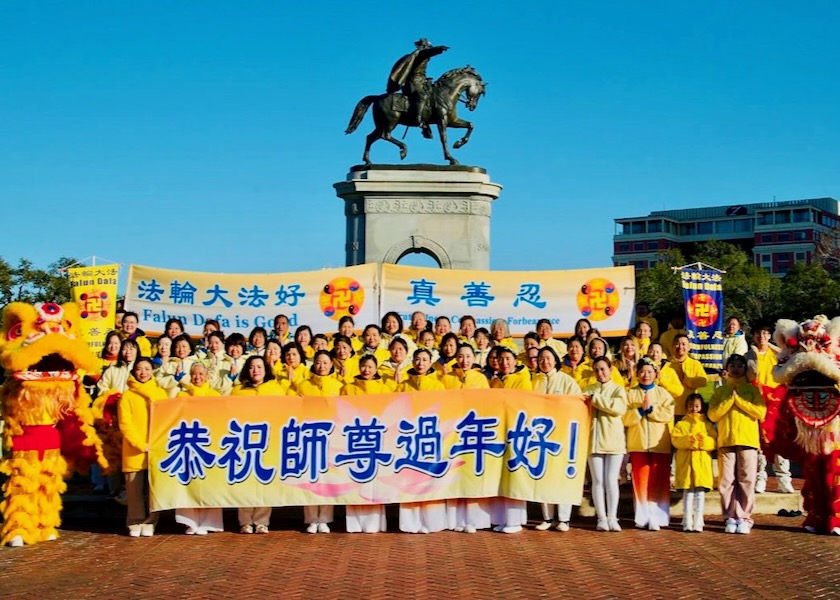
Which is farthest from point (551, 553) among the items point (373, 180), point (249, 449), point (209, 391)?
point (373, 180)

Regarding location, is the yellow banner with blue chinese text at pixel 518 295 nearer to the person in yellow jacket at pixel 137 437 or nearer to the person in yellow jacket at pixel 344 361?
the person in yellow jacket at pixel 344 361

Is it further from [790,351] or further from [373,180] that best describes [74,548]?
[373,180]

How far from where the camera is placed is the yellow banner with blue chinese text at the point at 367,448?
30.5ft

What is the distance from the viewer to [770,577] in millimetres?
7785

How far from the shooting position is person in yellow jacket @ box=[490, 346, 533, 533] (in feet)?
31.1

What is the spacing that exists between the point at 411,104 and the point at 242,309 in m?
7.15

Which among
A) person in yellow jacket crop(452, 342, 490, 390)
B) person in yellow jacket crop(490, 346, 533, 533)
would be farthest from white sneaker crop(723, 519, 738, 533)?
person in yellow jacket crop(452, 342, 490, 390)

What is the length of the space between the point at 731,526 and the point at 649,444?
106 cm

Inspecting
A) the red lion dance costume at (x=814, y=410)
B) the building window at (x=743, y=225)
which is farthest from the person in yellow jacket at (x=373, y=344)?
the building window at (x=743, y=225)

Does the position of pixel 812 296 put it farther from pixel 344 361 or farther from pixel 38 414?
pixel 38 414

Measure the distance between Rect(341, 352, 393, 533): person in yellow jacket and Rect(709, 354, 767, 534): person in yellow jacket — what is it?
3.23 m

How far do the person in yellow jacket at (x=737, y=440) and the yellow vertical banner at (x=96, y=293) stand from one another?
7.89 m

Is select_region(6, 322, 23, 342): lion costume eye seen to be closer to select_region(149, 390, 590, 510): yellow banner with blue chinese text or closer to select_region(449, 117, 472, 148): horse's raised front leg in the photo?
select_region(149, 390, 590, 510): yellow banner with blue chinese text

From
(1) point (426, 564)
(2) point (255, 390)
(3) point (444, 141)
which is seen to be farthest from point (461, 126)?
(1) point (426, 564)
